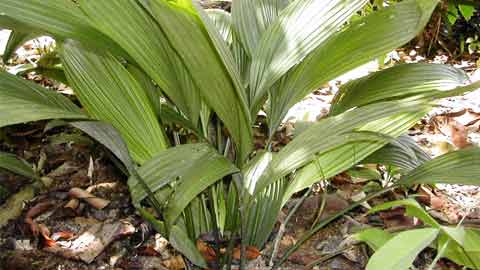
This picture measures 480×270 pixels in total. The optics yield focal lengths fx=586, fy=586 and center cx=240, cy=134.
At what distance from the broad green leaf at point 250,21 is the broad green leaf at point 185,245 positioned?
0.43 metres

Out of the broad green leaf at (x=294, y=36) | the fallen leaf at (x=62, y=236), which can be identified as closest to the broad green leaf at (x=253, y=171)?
the broad green leaf at (x=294, y=36)

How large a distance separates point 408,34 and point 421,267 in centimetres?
62

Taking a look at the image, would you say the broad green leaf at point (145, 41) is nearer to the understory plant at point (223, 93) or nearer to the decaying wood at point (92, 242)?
the understory plant at point (223, 93)

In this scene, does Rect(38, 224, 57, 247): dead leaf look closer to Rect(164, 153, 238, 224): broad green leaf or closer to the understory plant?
the understory plant

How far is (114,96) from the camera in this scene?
49.3 inches

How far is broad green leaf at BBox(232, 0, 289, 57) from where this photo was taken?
4.48ft

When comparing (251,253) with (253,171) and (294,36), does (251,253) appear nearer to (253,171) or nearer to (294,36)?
(253,171)

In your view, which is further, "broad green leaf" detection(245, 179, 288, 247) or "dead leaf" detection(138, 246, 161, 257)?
"dead leaf" detection(138, 246, 161, 257)

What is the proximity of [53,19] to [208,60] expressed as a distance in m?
0.33

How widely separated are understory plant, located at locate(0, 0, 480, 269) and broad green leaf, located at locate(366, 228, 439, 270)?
1.06ft

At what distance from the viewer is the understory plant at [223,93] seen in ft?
3.51

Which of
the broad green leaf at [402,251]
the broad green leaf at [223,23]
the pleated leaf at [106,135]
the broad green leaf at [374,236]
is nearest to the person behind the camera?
the broad green leaf at [402,251]

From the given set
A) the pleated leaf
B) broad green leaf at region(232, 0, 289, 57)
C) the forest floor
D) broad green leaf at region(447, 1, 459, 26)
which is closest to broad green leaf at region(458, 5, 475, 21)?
broad green leaf at region(447, 1, 459, 26)

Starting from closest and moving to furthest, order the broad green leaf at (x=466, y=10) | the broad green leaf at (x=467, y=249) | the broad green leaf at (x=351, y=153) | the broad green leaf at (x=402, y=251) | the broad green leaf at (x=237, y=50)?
the broad green leaf at (x=402, y=251) < the broad green leaf at (x=467, y=249) < the broad green leaf at (x=351, y=153) < the broad green leaf at (x=237, y=50) < the broad green leaf at (x=466, y=10)
